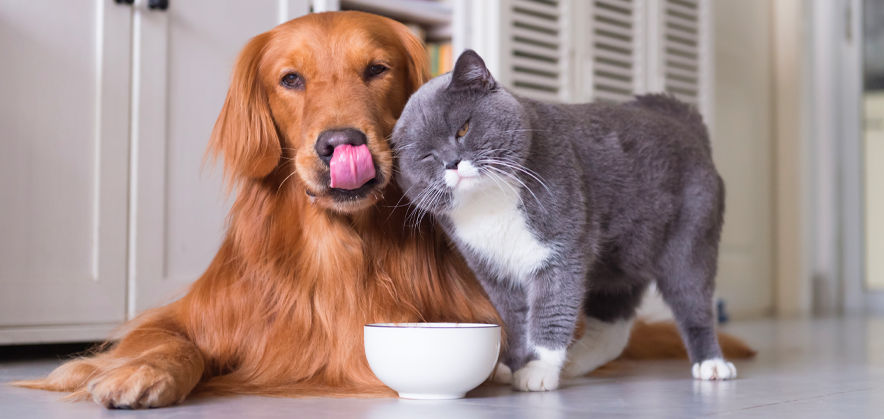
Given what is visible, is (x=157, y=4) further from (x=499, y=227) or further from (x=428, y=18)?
(x=499, y=227)

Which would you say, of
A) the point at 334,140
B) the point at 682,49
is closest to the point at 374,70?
the point at 334,140

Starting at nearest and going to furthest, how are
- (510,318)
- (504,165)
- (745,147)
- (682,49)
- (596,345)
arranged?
(504,165) → (510,318) → (596,345) → (682,49) → (745,147)

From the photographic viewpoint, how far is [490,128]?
4.18 feet

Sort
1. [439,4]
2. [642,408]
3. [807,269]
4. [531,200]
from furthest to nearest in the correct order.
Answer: [807,269]
[439,4]
[531,200]
[642,408]

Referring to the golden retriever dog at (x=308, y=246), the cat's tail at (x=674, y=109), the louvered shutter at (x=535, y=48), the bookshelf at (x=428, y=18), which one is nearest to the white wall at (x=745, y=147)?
the louvered shutter at (x=535, y=48)

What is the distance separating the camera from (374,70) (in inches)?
58.2

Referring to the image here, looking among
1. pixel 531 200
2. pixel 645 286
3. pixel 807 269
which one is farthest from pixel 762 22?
pixel 531 200

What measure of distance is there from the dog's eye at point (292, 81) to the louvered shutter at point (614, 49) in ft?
6.83

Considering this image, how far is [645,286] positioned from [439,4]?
1.67m

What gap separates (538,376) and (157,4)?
1697 mm

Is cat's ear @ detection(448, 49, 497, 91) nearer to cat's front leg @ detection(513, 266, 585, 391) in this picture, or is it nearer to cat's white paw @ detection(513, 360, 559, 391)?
cat's front leg @ detection(513, 266, 585, 391)

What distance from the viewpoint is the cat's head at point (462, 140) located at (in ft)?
4.14

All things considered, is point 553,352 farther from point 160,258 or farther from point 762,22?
point 762,22

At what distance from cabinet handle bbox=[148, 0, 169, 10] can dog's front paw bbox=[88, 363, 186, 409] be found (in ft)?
4.81
